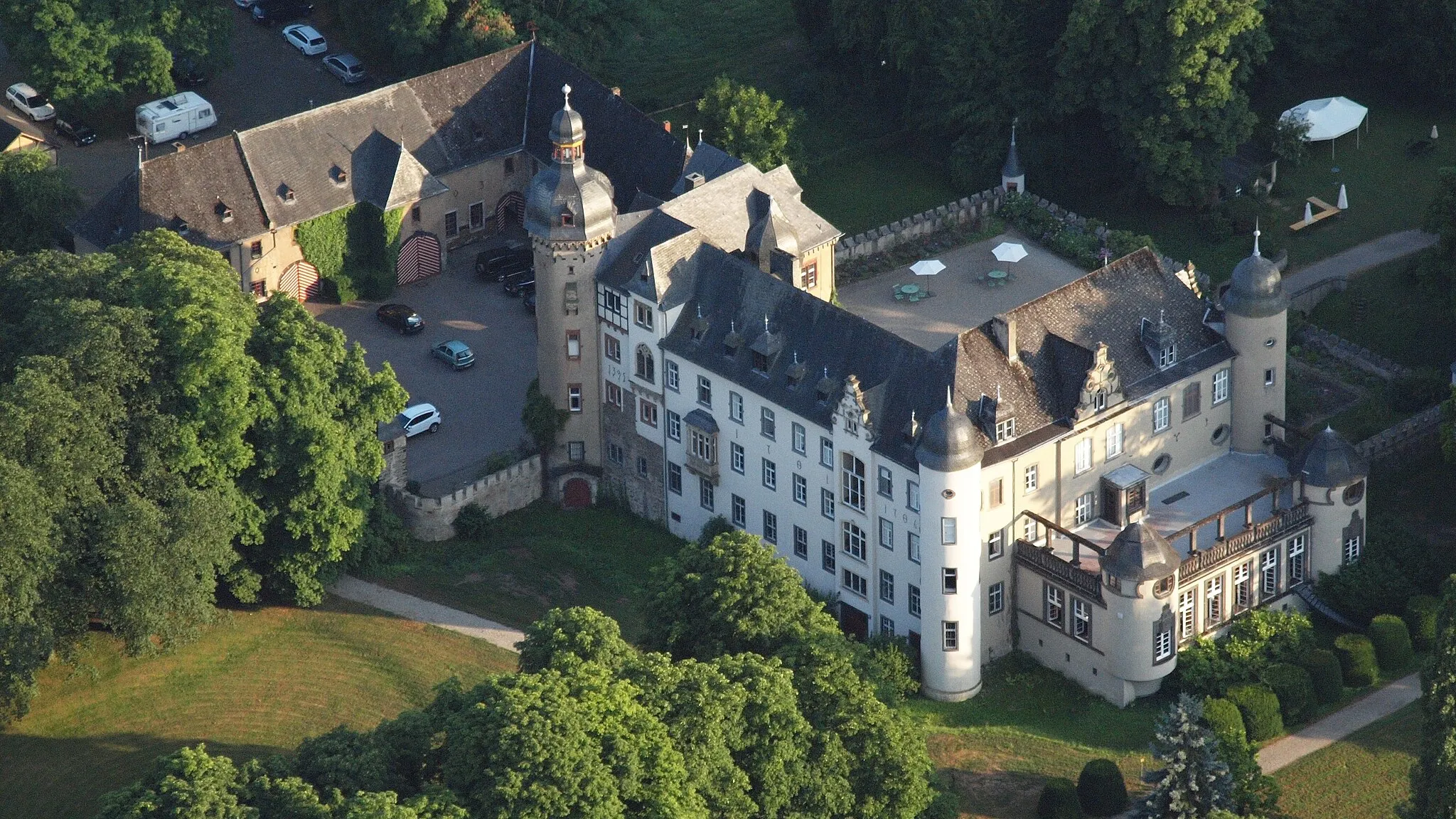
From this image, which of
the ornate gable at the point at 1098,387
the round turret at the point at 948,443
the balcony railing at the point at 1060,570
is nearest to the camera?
the round turret at the point at 948,443

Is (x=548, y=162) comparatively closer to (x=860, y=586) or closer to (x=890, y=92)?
(x=890, y=92)

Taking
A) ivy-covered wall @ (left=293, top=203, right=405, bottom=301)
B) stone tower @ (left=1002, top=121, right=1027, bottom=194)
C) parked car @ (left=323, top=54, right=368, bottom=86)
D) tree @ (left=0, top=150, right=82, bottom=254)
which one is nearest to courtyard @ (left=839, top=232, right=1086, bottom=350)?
stone tower @ (left=1002, top=121, right=1027, bottom=194)

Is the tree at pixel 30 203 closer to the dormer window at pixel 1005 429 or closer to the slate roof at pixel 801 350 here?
the slate roof at pixel 801 350

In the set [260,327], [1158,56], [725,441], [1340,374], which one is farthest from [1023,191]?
[260,327]

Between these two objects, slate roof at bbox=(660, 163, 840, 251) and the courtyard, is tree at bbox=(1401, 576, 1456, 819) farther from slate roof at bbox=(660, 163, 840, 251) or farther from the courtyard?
the courtyard

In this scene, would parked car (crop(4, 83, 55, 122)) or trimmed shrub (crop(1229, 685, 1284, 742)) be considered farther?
parked car (crop(4, 83, 55, 122))

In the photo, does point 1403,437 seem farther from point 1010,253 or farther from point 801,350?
point 801,350

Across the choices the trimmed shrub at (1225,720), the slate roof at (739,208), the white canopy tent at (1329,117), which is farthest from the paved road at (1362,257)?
the trimmed shrub at (1225,720)

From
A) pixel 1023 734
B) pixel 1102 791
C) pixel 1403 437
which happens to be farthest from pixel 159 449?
pixel 1403 437
